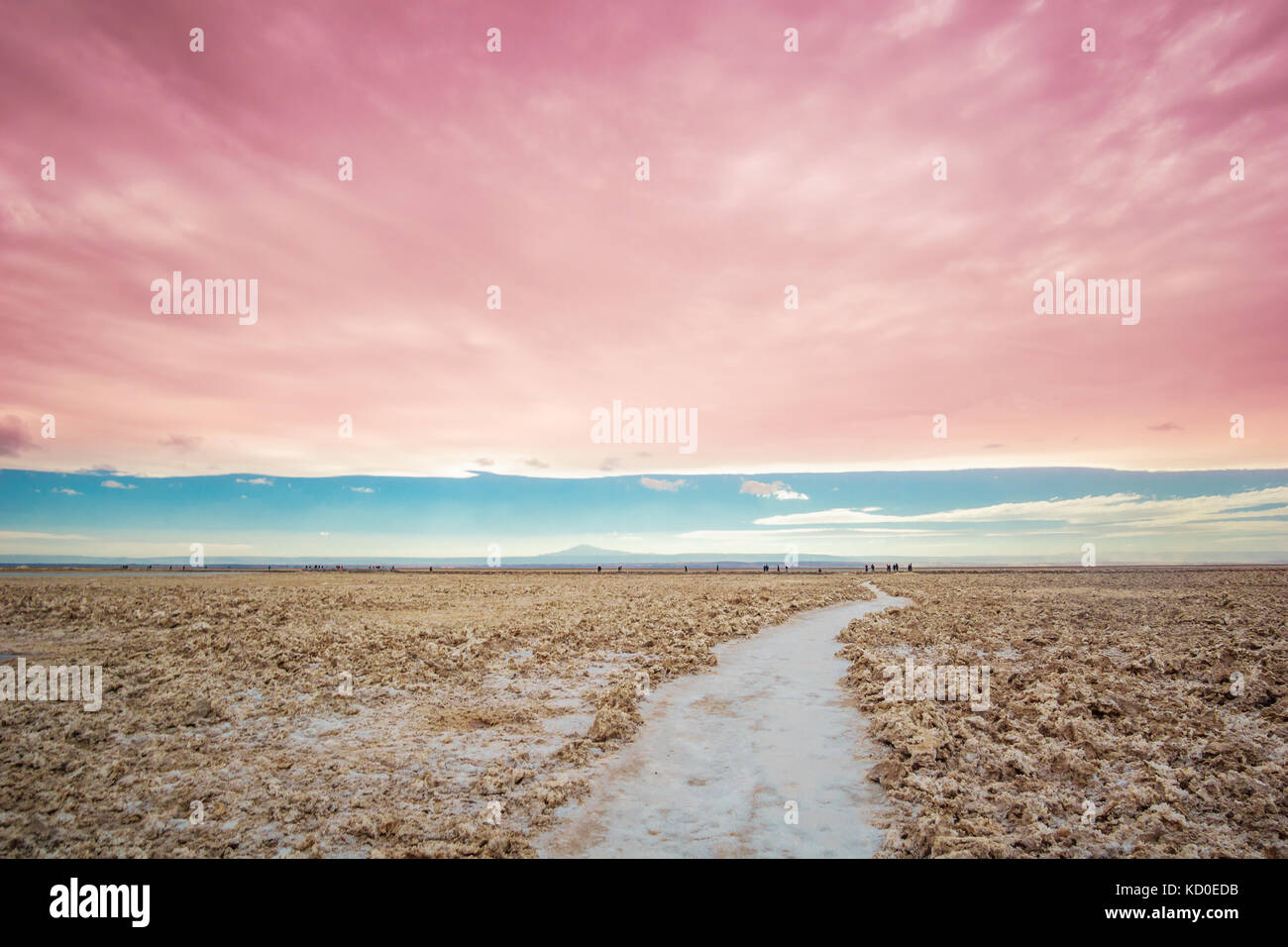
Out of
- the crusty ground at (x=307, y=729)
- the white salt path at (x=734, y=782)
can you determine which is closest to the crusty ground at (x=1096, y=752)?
the white salt path at (x=734, y=782)

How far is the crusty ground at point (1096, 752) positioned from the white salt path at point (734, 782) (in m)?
0.64

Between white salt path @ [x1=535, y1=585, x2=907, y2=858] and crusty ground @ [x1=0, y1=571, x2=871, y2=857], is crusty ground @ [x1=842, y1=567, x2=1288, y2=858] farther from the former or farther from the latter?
crusty ground @ [x1=0, y1=571, x2=871, y2=857]

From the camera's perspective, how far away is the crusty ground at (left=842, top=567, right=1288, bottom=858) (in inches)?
280

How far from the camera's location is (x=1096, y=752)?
32.1 feet

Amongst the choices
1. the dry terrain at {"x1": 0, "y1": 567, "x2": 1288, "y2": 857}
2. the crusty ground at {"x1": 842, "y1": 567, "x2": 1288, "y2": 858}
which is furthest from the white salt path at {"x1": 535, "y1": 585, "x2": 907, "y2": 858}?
the crusty ground at {"x1": 842, "y1": 567, "x2": 1288, "y2": 858}

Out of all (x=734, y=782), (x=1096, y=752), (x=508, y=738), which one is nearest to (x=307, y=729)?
(x=508, y=738)

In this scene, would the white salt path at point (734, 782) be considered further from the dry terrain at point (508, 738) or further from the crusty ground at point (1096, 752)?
the crusty ground at point (1096, 752)

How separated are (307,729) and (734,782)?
902 centimetres

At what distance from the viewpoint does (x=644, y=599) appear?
4119cm

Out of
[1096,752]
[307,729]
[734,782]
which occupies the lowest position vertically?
[307,729]

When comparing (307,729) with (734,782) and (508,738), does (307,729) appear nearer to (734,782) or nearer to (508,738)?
(508,738)

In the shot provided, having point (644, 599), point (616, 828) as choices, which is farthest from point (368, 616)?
point (616, 828)
